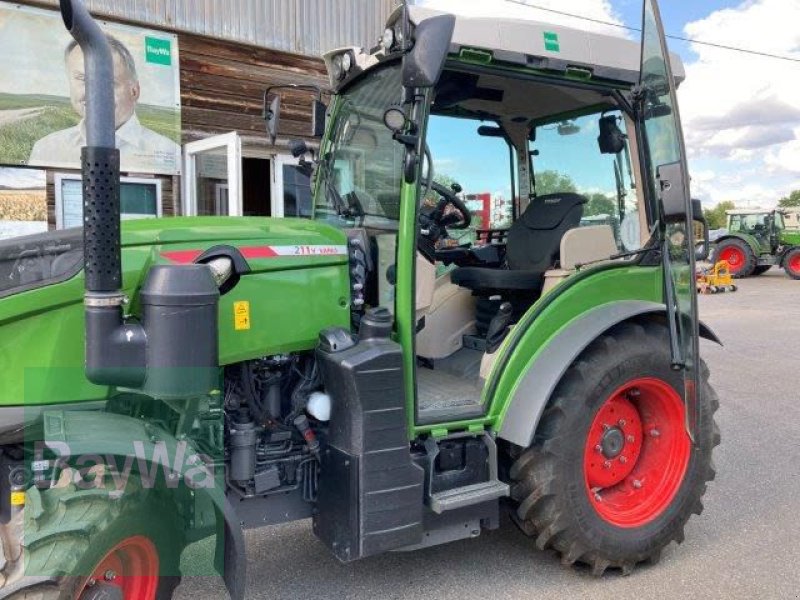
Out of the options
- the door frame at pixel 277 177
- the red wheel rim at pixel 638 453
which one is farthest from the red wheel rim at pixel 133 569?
the door frame at pixel 277 177

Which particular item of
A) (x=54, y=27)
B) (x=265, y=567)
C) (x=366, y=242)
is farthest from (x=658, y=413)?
(x=54, y=27)

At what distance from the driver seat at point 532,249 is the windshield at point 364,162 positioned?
90 centimetres

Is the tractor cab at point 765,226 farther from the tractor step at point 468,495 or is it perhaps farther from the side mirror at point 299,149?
the tractor step at point 468,495

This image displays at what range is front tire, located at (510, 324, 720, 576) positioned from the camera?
10.9 feet

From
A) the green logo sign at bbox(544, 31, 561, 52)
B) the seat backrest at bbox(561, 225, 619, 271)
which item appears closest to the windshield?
the green logo sign at bbox(544, 31, 561, 52)

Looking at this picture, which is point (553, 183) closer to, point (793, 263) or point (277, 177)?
point (277, 177)

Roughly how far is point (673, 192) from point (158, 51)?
7.15 metres

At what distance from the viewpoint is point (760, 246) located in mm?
23016

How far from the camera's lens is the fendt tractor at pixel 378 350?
238 centimetres

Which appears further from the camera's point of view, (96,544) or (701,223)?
(701,223)

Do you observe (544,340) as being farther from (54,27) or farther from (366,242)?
(54,27)

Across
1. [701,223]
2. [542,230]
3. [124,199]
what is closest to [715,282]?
[124,199]

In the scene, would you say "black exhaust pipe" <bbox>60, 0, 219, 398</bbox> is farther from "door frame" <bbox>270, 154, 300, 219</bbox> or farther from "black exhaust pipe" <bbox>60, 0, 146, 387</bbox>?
"door frame" <bbox>270, 154, 300, 219</bbox>

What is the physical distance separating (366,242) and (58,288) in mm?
1330
